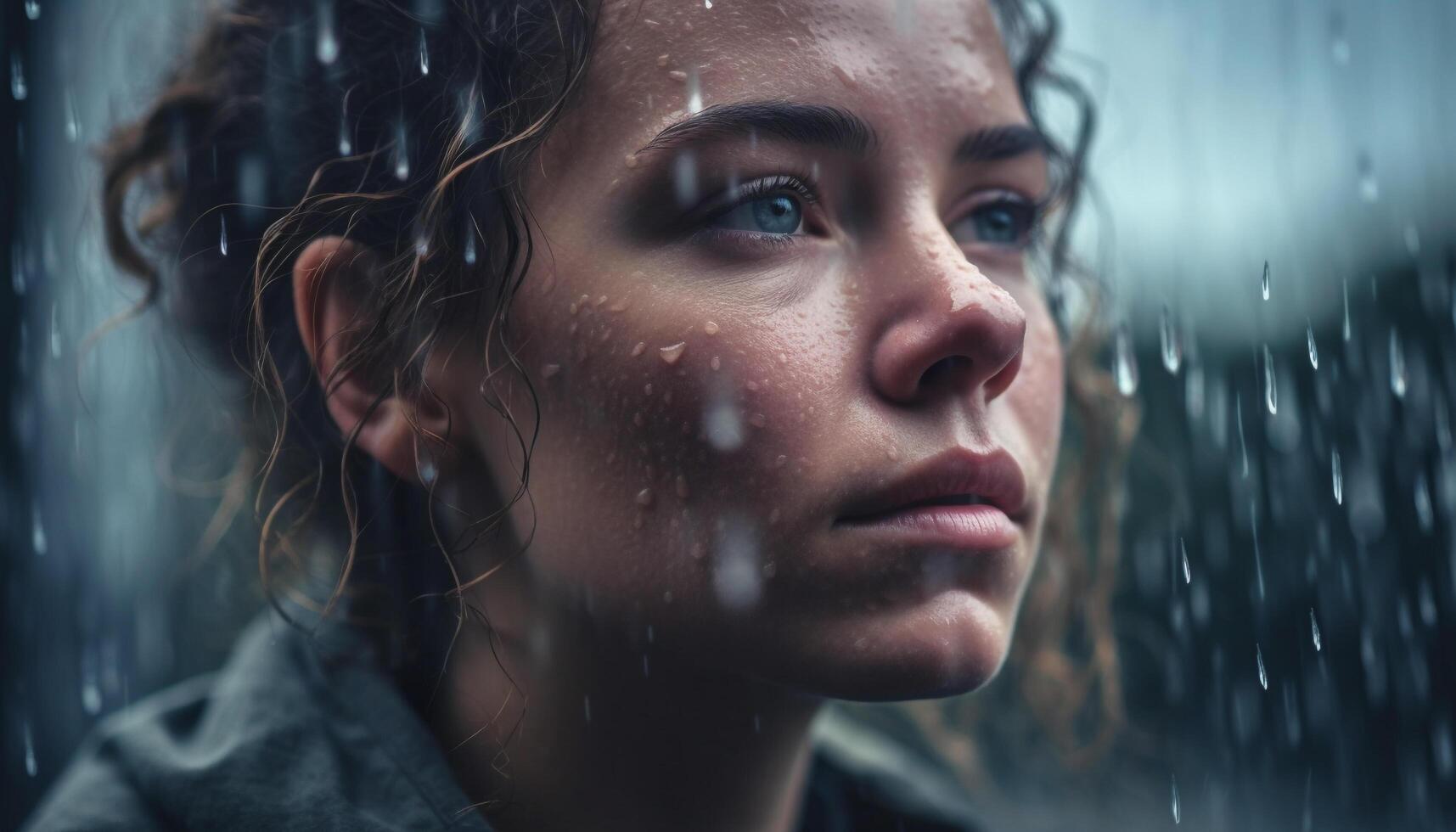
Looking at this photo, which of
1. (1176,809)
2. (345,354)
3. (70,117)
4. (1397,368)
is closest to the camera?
(345,354)

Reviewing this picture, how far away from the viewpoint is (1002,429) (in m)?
0.87

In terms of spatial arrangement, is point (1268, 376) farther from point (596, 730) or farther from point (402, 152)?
point (402, 152)

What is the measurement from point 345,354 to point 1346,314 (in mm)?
1856

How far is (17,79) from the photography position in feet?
5.96

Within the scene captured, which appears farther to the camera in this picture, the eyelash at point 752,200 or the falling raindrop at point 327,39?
the falling raindrop at point 327,39

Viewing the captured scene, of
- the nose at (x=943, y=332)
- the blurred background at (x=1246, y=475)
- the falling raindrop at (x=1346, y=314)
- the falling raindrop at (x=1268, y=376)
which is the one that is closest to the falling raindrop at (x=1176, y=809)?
the blurred background at (x=1246, y=475)

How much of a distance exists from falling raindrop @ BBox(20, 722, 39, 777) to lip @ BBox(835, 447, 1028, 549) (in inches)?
80.9

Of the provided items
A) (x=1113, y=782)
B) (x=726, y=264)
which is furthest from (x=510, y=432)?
(x=1113, y=782)

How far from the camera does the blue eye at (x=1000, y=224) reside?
978 mm

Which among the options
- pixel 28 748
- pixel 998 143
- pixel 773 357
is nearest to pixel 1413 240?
pixel 998 143

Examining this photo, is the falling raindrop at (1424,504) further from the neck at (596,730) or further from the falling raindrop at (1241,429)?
the neck at (596,730)

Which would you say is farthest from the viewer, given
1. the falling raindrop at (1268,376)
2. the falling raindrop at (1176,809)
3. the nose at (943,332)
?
the falling raindrop at (1176,809)

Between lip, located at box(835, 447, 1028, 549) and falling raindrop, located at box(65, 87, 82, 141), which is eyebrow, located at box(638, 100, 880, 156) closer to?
lip, located at box(835, 447, 1028, 549)

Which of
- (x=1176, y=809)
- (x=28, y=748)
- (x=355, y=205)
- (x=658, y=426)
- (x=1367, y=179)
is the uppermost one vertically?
(x=355, y=205)
